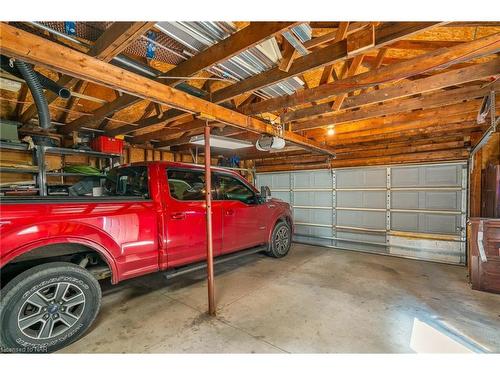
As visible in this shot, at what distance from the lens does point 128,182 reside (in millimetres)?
3074

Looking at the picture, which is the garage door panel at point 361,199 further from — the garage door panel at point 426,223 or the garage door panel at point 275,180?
the garage door panel at point 275,180

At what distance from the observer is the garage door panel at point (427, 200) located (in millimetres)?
4631

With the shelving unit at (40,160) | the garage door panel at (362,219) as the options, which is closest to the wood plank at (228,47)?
the shelving unit at (40,160)

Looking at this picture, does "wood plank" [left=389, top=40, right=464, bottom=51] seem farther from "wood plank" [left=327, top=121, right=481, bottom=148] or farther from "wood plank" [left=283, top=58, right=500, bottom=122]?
"wood plank" [left=327, top=121, right=481, bottom=148]

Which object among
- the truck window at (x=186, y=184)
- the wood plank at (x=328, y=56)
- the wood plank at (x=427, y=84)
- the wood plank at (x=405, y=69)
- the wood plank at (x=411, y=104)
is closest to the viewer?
the wood plank at (x=328, y=56)

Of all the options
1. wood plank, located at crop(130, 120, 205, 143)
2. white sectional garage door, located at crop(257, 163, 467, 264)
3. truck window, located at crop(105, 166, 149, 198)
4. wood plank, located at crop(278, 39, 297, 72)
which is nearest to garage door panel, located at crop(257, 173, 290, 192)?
white sectional garage door, located at crop(257, 163, 467, 264)

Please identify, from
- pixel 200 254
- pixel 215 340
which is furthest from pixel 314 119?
pixel 215 340

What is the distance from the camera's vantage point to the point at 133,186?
2971mm

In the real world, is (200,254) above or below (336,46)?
below

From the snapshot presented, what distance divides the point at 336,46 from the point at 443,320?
10.1ft

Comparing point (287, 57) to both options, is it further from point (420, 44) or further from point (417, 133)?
point (417, 133)

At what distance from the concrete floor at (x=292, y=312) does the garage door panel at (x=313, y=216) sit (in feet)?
7.64

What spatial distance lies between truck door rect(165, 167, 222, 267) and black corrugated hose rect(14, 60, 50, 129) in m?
1.36

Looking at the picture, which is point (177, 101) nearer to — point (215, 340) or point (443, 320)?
point (215, 340)
